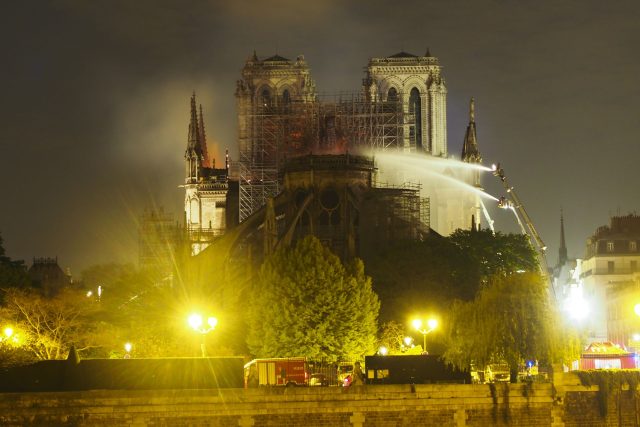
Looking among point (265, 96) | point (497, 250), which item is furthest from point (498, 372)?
point (265, 96)

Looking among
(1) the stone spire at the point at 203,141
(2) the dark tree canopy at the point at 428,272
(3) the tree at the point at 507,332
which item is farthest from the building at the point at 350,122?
(3) the tree at the point at 507,332

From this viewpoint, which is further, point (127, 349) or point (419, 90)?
point (419, 90)

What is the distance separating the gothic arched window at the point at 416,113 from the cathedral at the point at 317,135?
0.09 meters

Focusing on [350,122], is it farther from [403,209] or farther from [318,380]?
[318,380]

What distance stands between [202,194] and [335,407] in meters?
75.4

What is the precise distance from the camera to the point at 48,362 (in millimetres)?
50625

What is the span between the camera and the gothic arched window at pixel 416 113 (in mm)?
124125

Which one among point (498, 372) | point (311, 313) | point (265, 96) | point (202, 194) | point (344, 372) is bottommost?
point (498, 372)

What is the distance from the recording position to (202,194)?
12381 centimetres

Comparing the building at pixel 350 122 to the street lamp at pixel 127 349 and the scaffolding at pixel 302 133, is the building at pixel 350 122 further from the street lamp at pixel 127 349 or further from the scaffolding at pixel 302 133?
the street lamp at pixel 127 349

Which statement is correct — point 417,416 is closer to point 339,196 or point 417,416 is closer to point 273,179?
point 339,196

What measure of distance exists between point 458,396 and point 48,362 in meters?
14.7

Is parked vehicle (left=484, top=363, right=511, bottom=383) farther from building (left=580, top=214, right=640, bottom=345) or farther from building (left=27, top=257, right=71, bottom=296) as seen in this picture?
building (left=27, top=257, right=71, bottom=296)

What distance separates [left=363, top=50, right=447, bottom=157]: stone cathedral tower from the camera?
12431 centimetres
